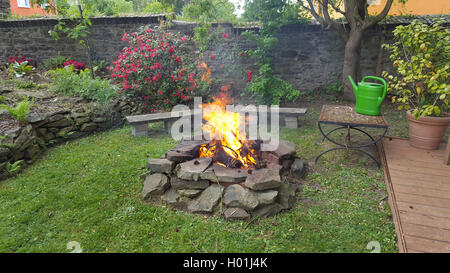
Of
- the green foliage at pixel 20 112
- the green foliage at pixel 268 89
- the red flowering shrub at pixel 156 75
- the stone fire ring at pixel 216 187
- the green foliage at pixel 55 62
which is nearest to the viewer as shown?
the stone fire ring at pixel 216 187

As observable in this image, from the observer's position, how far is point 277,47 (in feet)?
28.2

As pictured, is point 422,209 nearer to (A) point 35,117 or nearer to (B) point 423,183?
(B) point 423,183

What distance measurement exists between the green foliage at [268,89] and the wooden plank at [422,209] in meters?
4.20

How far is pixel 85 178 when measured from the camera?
4066mm

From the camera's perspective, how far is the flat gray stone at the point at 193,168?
11.4 ft

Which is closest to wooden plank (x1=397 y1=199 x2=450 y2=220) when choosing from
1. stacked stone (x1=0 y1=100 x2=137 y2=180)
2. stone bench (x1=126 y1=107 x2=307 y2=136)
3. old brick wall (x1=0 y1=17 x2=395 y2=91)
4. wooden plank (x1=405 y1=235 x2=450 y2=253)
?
wooden plank (x1=405 y1=235 x2=450 y2=253)

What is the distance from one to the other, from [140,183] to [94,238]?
3.65ft

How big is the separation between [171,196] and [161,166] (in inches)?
18.0

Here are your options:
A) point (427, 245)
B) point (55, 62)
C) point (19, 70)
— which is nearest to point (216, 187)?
point (427, 245)

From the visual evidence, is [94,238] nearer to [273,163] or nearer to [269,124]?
[273,163]

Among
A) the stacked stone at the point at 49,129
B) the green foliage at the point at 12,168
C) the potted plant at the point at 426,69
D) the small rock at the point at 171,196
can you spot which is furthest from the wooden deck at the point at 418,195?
the stacked stone at the point at 49,129

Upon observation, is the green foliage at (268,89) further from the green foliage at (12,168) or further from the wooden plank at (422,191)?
the green foliage at (12,168)

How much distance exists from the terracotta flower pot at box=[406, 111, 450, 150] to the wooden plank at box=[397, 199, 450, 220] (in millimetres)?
1861

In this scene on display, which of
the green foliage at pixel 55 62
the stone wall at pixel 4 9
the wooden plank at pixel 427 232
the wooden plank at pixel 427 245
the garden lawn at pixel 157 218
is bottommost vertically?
the garden lawn at pixel 157 218
